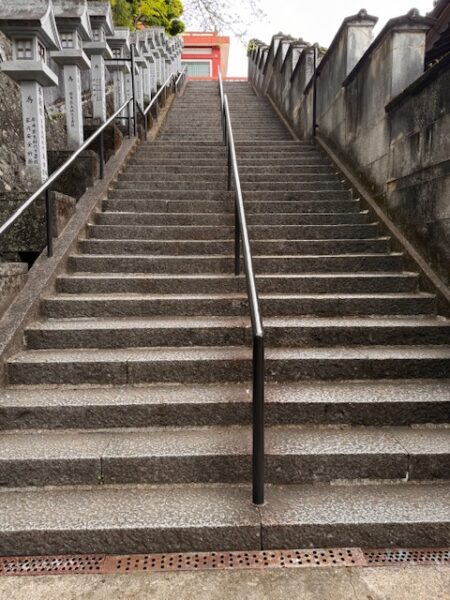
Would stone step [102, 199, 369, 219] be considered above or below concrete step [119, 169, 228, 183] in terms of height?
below

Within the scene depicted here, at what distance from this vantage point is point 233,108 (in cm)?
1245

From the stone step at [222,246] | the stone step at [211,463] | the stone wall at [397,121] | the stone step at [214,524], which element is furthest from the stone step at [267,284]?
the stone step at [214,524]

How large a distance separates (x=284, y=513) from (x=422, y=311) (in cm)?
221

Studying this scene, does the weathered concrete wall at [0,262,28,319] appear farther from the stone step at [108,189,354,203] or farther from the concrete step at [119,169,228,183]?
the concrete step at [119,169,228,183]

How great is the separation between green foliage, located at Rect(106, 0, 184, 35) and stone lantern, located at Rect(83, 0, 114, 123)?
505 centimetres

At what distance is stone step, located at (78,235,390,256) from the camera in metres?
4.45

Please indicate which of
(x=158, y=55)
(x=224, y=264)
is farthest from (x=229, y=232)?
(x=158, y=55)

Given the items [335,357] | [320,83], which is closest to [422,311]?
[335,357]

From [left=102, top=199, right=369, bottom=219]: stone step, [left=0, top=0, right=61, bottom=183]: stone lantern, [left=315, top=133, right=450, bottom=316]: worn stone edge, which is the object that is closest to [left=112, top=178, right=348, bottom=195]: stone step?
[left=315, top=133, right=450, bottom=316]: worn stone edge

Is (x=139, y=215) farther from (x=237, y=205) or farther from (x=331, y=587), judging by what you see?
(x=331, y=587)

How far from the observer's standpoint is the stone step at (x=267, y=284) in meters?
3.93

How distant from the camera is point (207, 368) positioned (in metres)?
3.08

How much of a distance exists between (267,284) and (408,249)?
55.3 inches

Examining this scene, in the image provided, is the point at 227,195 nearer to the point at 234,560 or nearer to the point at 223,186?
the point at 223,186
